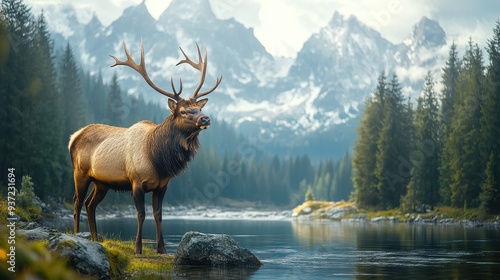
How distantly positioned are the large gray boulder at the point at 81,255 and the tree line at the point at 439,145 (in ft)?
156

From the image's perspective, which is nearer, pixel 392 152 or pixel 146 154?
pixel 146 154

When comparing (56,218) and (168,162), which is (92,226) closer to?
(168,162)

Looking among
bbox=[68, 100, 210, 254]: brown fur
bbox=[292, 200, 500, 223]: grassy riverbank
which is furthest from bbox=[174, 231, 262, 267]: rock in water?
bbox=[292, 200, 500, 223]: grassy riverbank

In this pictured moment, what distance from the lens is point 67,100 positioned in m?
80.5

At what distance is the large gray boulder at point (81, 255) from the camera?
37.3ft

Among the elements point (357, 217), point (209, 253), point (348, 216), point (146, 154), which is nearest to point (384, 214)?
point (357, 217)

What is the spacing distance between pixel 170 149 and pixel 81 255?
17.8ft

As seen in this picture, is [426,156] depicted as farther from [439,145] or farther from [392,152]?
[392,152]

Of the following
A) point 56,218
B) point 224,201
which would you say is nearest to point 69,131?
point 56,218

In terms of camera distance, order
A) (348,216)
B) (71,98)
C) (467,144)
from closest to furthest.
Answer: (467,144) < (348,216) < (71,98)

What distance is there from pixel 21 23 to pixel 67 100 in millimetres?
25443

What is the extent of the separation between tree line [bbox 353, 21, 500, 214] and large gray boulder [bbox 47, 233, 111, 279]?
156 feet

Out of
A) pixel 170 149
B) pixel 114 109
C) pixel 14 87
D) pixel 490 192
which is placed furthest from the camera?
pixel 114 109

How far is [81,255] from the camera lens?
11.5m
